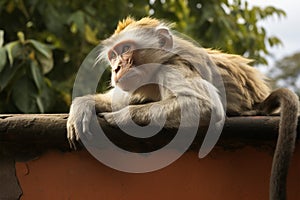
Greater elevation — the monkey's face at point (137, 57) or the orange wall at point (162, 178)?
the monkey's face at point (137, 57)

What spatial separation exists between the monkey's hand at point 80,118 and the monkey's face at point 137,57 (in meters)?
0.22

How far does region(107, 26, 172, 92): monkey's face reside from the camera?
10.6ft

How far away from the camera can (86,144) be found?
2629mm

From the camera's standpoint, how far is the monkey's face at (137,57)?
3225mm

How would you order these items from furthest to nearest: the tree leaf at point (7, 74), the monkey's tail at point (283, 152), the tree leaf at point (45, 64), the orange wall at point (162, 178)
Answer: the tree leaf at point (45, 64) → the tree leaf at point (7, 74) → the orange wall at point (162, 178) → the monkey's tail at point (283, 152)

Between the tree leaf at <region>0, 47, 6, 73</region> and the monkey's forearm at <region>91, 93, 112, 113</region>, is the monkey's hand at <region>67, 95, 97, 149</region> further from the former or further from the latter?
the tree leaf at <region>0, 47, 6, 73</region>

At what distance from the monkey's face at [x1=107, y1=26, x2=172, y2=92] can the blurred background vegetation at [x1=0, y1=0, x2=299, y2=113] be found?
3.11 ft

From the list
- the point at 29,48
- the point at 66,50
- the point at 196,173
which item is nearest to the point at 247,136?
the point at 196,173

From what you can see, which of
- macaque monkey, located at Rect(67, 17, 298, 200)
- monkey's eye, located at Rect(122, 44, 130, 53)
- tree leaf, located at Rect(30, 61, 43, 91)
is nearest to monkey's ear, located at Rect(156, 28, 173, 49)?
macaque monkey, located at Rect(67, 17, 298, 200)

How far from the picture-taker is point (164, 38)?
355cm

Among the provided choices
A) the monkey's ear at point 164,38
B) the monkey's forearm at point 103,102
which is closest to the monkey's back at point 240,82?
the monkey's ear at point 164,38

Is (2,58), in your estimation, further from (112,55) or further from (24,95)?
(112,55)

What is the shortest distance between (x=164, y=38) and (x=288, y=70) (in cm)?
2204

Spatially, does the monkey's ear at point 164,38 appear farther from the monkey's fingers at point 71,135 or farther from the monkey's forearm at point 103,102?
the monkey's fingers at point 71,135
